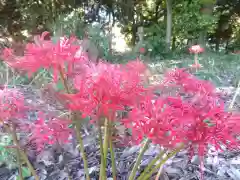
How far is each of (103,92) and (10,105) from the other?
0.33 metres

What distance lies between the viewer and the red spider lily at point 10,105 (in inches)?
27.1

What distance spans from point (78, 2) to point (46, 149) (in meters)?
7.91

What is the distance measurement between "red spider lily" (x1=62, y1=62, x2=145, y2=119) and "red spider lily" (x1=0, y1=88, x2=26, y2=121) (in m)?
0.24

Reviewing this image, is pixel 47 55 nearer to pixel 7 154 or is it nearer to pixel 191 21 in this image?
pixel 7 154

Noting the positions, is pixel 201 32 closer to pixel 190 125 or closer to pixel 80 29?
pixel 80 29

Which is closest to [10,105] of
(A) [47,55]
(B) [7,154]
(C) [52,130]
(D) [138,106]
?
(C) [52,130]

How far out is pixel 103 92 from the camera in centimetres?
50

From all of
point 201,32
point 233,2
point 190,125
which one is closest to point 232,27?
point 233,2

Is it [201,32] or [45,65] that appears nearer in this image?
[45,65]

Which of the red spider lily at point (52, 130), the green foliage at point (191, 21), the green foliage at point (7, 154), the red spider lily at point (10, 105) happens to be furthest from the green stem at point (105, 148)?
A: the green foliage at point (191, 21)

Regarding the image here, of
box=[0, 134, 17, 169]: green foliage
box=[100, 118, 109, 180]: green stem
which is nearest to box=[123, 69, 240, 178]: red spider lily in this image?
box=[100, 118, 109, 180]: green stem

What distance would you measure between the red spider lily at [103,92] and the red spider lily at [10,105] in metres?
0.24

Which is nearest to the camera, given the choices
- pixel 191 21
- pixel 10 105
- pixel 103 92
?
pixel 103 92

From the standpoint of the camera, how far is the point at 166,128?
0.53 meters
